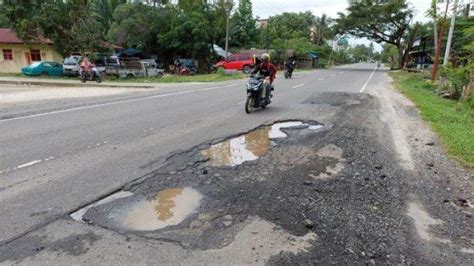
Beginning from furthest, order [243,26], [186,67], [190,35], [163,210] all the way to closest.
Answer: [243,26] < [190,35] < [186,67] < [163,210]

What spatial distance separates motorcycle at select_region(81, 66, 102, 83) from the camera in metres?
21.0

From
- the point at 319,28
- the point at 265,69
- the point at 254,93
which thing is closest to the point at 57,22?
the point at 265,69

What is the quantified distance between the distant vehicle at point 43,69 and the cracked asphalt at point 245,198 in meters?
21.3

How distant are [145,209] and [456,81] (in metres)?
15.1

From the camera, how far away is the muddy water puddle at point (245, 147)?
5547 millimetres

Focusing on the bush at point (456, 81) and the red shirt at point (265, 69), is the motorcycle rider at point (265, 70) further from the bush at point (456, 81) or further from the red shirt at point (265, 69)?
the bush at point (456, 81)

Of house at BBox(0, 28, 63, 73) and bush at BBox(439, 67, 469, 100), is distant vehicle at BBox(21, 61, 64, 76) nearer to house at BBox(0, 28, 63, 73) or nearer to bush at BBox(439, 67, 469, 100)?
house at BBox(0, 28, 63, 73)

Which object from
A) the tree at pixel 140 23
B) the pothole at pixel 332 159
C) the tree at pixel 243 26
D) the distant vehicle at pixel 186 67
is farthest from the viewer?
the tree at pixel 243 26

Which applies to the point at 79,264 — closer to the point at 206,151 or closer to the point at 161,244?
the point at 161,244

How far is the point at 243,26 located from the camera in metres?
41.0

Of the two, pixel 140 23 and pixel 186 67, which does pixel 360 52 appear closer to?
pixel 186 67

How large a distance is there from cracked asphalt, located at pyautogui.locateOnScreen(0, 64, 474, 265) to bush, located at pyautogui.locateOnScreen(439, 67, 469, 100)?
7673 millimetres

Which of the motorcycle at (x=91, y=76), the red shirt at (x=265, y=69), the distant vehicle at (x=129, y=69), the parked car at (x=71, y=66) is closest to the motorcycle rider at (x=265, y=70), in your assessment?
the red shirt at (x=265, y=69)

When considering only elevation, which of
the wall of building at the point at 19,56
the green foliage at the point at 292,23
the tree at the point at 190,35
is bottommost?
the wall of building at the point at 19,56
